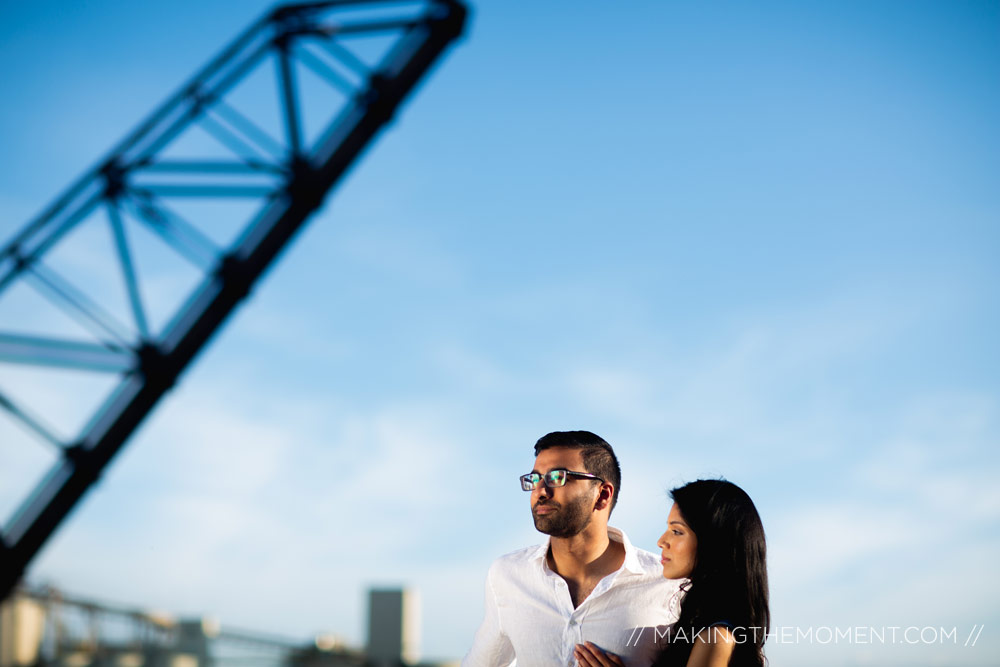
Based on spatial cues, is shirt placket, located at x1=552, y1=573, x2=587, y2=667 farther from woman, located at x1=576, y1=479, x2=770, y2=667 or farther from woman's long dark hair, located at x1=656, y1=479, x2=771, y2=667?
woman's long dark hair, located at x1=656, y1=479, x2=771, y2=667

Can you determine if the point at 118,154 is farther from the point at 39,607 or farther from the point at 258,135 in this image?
the point at 39,607

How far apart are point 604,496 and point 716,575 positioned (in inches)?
35.0

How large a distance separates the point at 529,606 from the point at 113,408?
2.88 meters

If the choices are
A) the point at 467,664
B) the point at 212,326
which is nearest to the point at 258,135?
the point at 212,326

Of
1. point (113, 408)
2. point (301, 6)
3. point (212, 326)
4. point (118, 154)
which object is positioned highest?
point (301, 6)

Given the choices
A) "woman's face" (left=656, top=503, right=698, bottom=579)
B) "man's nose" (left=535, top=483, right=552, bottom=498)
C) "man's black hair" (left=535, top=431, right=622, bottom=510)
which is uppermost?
"man's black hair" (left=535, top=431, right=622, bottom=510)

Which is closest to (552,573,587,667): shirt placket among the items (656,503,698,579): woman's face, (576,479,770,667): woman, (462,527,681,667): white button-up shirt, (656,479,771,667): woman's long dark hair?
(462,527,681,667): white button-up shirt

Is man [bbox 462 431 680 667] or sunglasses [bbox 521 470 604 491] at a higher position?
sunglasses [bbox 521 470 604 491]

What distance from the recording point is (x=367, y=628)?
6109 millimetres

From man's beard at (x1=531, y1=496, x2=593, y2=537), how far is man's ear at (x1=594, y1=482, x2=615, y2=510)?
7 centimetres

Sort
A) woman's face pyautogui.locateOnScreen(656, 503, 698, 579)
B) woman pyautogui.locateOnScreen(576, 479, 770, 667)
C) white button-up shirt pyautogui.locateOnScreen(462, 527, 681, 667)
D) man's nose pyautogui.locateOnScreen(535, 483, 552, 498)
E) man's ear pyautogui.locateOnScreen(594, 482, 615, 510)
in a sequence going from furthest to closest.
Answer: man's ear pyautogui.locateOnScreen(594, 482, 615, 510) < man's nose pyautogui.locateOnScreen(535, 483, 552, 498) < white button-up shirt pyautogui.locateOnScreen(462, 527, 681, 667) < woman's face pyautogui.locateOnScreen(656, 503, 698, 579) < woman pyautogui.locateOnScreen(576, 479, 770, 667)

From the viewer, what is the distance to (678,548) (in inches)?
116

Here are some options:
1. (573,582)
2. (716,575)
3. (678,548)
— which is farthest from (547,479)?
(716,575)

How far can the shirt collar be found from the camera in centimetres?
346
